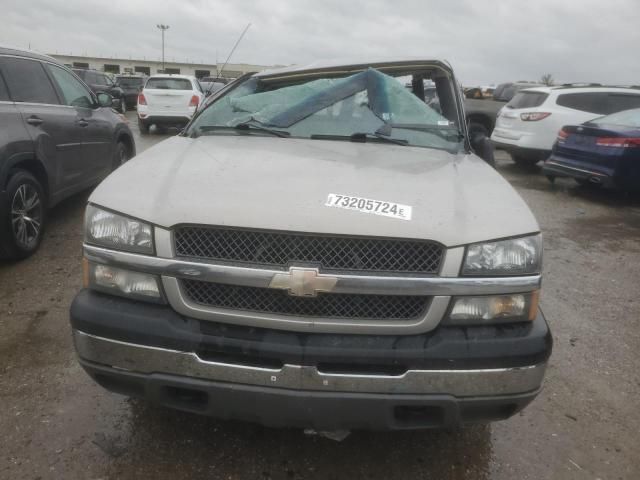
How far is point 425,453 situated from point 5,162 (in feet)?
12.2

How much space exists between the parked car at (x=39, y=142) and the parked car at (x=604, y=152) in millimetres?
6983

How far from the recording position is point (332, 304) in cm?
195

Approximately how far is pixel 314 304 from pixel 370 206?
423 millimetres

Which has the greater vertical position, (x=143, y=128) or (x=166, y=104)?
(x=166, y=104)

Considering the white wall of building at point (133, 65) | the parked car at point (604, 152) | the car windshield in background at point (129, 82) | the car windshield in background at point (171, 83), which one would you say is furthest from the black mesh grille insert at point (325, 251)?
the white wall of building at point (133, 65)

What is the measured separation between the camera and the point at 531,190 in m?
9.22

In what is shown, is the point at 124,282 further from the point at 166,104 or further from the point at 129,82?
the point at 129,82

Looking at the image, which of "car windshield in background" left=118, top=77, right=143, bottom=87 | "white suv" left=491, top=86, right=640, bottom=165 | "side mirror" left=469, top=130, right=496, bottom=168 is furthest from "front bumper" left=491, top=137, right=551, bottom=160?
"car windshield in background" left=118, top=77, right=143, bottom=87

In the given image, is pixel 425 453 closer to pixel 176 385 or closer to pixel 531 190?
pixel 176 385

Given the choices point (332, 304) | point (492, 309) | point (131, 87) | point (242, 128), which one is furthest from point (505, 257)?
point (131, 87)

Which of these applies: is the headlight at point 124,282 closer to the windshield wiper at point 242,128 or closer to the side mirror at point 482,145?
the windshield wiper at point 242,128

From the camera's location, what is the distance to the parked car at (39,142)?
4.24m

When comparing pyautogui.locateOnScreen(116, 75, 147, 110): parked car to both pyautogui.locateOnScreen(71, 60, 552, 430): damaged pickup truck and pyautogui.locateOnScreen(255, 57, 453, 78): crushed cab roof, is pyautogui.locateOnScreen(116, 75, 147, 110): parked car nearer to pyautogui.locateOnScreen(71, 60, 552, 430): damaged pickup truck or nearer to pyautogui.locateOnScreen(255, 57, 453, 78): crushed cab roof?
pyautogui.locateOnScreen(255, 57, 453, 78): crushed cab roof

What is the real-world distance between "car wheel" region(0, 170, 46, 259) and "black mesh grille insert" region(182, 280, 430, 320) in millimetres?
2988
